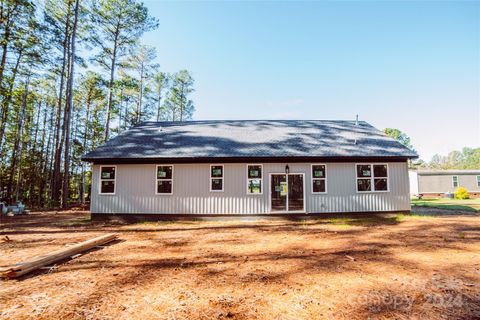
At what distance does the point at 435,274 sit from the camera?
4496 millimetres

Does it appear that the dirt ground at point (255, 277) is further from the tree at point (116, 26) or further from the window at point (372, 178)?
the tree at point (116, 26)

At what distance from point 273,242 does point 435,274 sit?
12.6 feet

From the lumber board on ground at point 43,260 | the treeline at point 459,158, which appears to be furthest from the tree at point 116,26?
the treeline at point 459,158

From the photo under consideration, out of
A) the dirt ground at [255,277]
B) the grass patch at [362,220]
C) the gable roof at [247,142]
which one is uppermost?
→ the gable roof at [247,142]

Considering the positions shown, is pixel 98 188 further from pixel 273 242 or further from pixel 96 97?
pixel 96 97

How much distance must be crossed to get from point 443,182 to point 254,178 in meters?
29.1

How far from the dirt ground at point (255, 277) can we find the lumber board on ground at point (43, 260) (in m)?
0.16

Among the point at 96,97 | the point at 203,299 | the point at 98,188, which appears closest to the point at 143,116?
the point at 96,97

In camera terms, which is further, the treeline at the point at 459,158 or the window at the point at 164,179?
the treeline at the point at 459,158

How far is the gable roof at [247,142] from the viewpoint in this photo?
11.7m

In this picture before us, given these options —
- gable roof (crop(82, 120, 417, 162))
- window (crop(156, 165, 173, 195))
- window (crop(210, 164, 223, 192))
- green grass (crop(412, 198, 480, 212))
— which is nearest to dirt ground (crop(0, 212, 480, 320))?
window (crop(156, 165, 173, 195))

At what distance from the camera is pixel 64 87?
24547 mm

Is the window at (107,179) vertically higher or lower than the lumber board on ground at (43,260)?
higher

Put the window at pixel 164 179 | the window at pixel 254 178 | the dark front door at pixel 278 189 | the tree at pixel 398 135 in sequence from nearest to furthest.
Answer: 1. the window at pixel 164 179
2. the window at pixel 254 178
3. the dark front door at pixel 278 189
4. the tree at pixel 398 135
